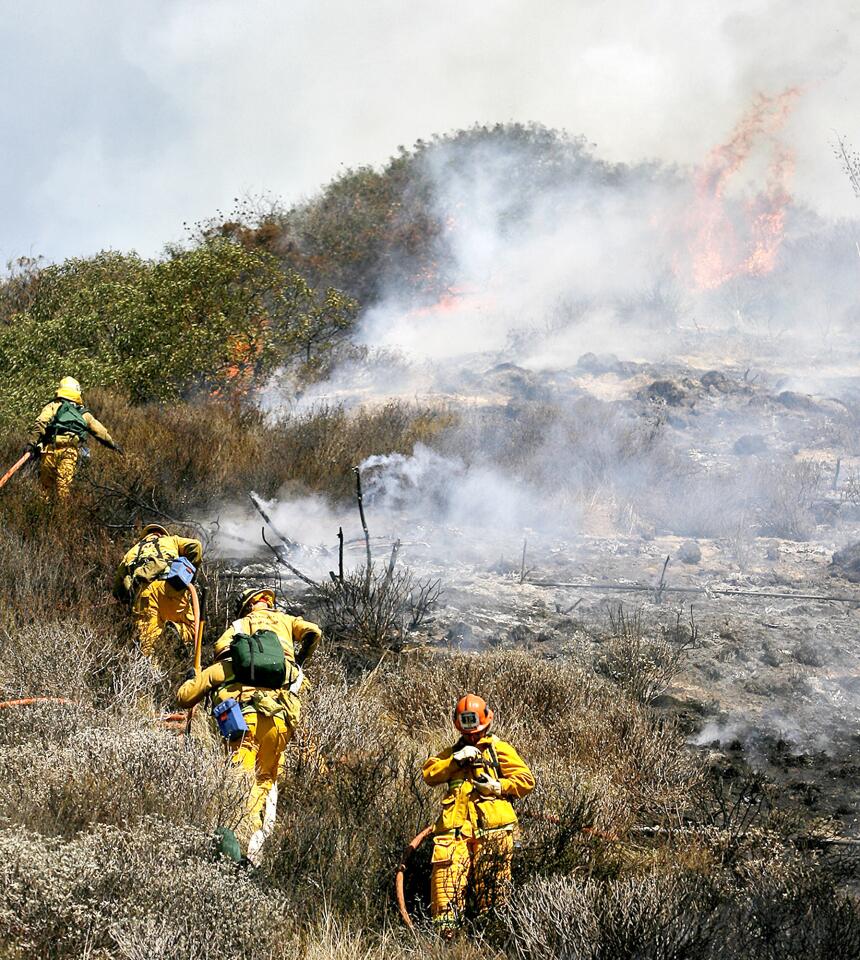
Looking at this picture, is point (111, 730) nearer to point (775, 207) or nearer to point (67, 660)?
point (67, 660)

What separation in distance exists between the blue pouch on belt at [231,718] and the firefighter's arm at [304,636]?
0.65 m

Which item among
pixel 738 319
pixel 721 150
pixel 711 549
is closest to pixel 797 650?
pixel 711 549

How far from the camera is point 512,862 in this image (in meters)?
4.93

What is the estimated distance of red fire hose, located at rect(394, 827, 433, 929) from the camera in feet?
15.1

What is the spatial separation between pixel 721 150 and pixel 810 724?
21788 mm

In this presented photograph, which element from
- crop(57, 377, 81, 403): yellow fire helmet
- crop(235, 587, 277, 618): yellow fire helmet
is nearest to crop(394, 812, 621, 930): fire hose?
crop(235, 587, 277, 618): yellow fire helmet

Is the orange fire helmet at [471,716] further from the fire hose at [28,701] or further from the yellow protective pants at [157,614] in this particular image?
the yellow protective pants at [157,614]

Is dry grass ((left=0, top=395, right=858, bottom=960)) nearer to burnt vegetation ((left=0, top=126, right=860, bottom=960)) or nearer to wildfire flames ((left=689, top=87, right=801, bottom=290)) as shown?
burnt vegetation ((left=0, top=126, right=860, bottom=960))

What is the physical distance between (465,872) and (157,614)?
11.7ft

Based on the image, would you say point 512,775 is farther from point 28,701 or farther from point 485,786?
point 28,701

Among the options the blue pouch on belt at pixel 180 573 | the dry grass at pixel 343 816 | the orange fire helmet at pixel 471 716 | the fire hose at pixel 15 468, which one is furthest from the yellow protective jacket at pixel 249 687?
the fire hose at pixel 15 468

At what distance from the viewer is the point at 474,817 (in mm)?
4785

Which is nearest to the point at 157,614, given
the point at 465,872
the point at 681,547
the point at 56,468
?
the point at 465,872

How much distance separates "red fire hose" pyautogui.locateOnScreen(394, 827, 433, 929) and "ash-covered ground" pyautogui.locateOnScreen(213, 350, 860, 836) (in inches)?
111
